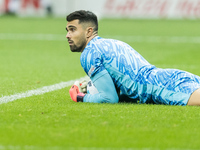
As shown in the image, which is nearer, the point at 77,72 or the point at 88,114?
the point at 88,114

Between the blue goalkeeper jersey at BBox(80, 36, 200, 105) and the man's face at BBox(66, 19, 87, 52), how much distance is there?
0.42 ft

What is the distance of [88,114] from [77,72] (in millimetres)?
4460

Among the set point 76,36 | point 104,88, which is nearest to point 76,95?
point 104,88

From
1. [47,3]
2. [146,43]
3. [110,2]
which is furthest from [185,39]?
[47,3]

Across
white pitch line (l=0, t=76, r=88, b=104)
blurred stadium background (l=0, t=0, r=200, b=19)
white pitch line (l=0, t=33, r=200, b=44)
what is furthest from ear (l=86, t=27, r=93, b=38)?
blurred stadium background (l=0, t=0, r=200, b=19)

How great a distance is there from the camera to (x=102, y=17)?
31.0 metres

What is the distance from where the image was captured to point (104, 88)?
5.98 metres

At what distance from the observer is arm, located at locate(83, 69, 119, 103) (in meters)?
5.95

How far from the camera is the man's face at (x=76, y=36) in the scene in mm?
6203

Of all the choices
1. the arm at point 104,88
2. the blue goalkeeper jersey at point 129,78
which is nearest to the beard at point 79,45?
the blue goalkeeper jersey at point 129,78

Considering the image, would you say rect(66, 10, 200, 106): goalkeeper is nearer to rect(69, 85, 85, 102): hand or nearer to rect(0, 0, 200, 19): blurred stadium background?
rect(69, 85, 85, 102): hand

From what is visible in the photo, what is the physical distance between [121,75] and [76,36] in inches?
28.4

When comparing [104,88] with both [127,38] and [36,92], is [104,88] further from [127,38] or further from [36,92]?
[127,38]

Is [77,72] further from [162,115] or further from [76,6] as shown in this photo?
[76,6]
